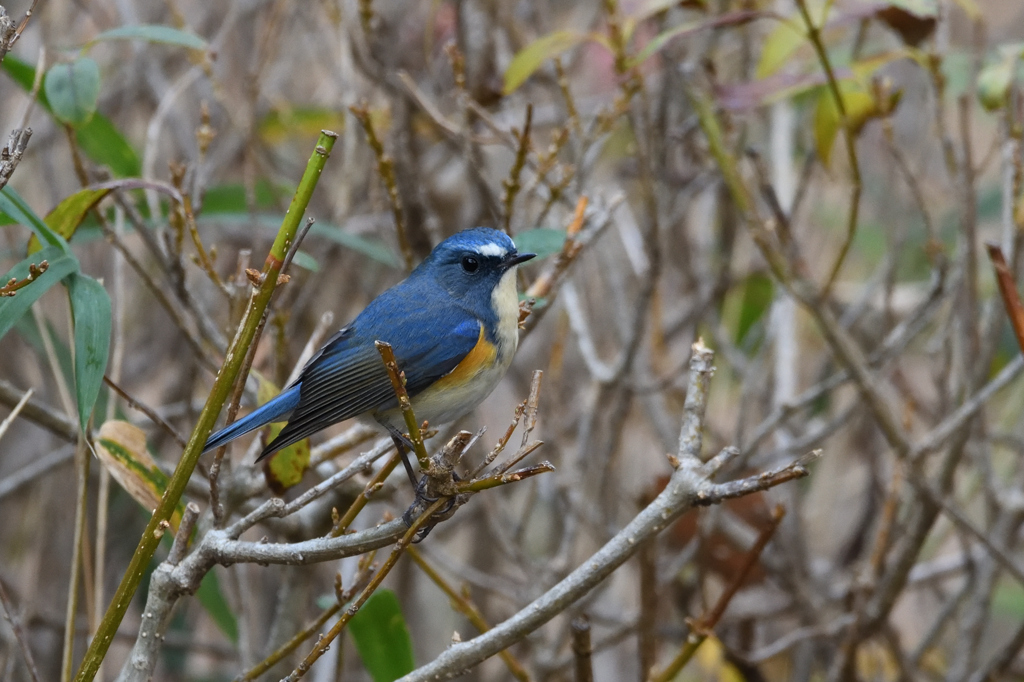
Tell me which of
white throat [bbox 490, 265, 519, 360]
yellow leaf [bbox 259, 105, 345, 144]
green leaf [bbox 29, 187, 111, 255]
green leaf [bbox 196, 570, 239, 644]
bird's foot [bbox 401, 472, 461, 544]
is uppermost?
yellow leaf [bbox 259, 105, 345, 144]

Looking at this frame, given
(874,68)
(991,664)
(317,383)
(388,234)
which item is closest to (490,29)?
(388,234)

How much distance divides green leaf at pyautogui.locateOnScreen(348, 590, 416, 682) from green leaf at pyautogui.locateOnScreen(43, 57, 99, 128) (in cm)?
109

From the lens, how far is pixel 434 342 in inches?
89.3

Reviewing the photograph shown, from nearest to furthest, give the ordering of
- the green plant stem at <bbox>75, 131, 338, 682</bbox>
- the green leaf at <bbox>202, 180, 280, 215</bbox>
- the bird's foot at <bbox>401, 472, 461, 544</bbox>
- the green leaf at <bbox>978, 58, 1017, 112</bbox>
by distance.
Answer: the green plant stem at <bbox>75, 131, 338, 682</bbox>
the bird's foot at <bbox>401, 472, 461, 544</bbox>
the green leaf at <bbox>978, 58, 1017, 112</bbox>
the green leaf at <bbox>202, 180, 280, 215</bbox>

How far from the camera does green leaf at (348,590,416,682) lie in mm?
2020

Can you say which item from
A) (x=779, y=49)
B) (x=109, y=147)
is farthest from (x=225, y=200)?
(x=779, y=49)

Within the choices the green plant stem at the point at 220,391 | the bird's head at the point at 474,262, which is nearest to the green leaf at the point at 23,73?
the bird's head at the point at 474,262

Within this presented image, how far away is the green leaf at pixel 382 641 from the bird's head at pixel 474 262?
2.46 feet

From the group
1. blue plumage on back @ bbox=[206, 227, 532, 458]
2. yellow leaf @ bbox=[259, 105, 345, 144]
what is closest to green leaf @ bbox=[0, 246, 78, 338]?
blue plumage on back @ bbox=[206, 227, 532, 458]

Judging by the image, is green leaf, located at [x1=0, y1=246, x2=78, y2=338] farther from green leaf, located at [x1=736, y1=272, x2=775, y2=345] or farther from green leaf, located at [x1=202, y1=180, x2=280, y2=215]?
green leaf, located at [x1=736, y1=272, x2=775, y2=345]

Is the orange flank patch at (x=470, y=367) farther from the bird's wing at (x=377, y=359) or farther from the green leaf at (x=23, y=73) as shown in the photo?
the green leaf at (x=23, y=73)

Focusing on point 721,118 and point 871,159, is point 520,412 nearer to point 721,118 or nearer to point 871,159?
point 721,118

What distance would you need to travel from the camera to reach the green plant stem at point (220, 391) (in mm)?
1286

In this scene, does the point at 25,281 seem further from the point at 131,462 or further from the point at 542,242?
the point at 542,242
